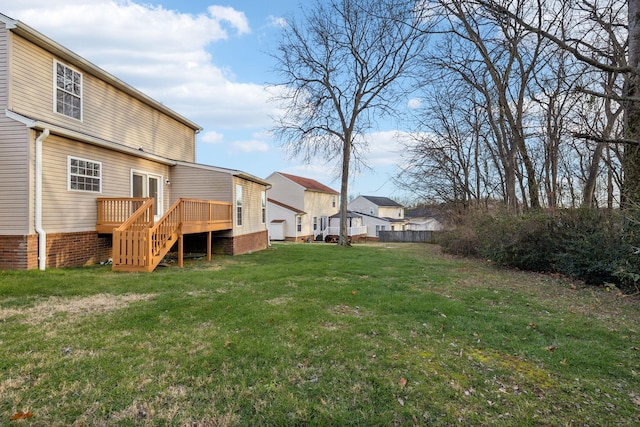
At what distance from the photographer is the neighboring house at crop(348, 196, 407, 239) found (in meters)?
43.9

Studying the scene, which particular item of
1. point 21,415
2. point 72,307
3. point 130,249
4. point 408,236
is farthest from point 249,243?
point 408,236

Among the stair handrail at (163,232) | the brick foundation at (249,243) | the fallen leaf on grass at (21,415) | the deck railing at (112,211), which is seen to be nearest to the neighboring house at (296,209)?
the brick foundation at (249,243)

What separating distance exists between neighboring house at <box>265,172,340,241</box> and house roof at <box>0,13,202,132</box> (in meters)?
17.4

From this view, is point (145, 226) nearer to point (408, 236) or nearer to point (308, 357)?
point (308, 357)

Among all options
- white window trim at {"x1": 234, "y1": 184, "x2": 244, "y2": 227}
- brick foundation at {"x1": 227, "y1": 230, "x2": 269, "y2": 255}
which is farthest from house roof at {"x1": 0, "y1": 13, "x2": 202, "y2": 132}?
brick foundation at {"x1": 227, "y1": 230, "x2": 269, "y2": 255}

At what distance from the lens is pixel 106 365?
341 cm

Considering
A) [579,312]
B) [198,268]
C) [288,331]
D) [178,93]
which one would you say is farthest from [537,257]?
[178,93]

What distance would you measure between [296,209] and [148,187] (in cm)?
2110

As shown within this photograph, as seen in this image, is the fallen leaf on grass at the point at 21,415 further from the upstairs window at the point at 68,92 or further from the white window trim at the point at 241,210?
the white window trim at the point at 241,210

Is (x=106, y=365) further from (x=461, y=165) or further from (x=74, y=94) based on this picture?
(x=461, y=165)

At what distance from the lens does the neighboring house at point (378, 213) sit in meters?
43.9

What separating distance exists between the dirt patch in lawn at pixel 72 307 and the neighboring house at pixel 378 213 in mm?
38194

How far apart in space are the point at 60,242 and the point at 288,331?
7611mm

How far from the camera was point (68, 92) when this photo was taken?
10.2 meters
